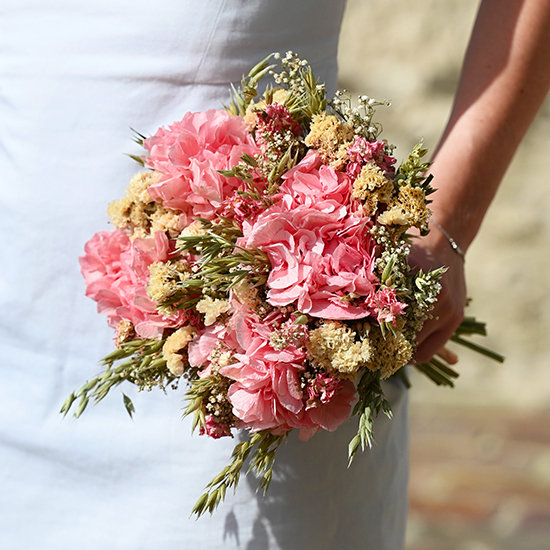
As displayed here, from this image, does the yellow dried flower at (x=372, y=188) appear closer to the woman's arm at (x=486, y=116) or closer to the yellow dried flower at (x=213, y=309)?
the yellow dried flower at (x=213, y=309)

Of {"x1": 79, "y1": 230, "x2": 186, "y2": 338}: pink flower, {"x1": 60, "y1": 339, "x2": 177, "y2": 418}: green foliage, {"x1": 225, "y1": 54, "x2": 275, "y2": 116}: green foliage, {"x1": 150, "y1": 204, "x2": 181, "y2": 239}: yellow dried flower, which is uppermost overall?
{"x1": 225, "y1": 54, "x2": 275, "y2": 116}: green foliage

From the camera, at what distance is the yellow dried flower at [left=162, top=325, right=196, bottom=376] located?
2.83ft

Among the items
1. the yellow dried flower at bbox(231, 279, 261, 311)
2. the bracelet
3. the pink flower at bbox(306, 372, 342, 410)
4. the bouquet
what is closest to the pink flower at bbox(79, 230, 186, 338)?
the bouquet

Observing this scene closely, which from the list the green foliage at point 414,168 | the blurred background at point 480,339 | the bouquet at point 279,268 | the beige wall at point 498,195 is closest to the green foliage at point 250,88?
the bouquet at point 279,268

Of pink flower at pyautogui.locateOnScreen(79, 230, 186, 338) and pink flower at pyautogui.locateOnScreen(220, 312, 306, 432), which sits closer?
pink flower at pyautogui.locateOnScreen(220, 312, 306, 432)

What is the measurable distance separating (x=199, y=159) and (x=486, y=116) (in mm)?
579

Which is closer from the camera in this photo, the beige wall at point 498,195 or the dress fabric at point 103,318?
the dress fabric at point 103,318

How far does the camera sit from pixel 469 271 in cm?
513

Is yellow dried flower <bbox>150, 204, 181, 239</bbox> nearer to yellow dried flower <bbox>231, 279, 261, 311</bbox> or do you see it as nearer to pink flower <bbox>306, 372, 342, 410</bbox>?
yellow dried flower <bbox>231, 279, 261, 311</bbox>

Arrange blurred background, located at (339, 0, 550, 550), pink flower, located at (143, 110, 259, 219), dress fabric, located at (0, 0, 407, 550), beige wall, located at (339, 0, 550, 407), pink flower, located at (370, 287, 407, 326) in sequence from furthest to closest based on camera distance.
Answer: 1. beige wall, located at (339, 0, 550, 407)
2. blurred background, located at (339, 0, 550, 550)
3. dress fabric, located at (0, 0, 407, 550)
4. pink flower, located at (143, 110, 259, 219)
5. pink flower, located at (370, 287, 407, 326)

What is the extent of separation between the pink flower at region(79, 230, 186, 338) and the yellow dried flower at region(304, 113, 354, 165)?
25cm

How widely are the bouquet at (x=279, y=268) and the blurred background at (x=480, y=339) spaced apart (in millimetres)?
2863

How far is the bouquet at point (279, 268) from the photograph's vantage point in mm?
767

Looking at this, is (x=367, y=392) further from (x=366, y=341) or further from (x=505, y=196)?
(x=505, y=196)
